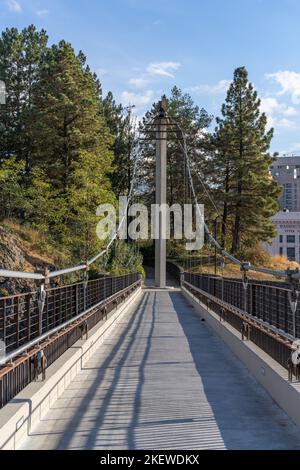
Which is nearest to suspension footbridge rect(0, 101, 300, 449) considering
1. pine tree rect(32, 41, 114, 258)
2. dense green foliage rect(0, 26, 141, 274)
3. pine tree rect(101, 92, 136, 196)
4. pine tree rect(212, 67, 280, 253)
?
dense green foliage rect(0, 26, 141, 274)

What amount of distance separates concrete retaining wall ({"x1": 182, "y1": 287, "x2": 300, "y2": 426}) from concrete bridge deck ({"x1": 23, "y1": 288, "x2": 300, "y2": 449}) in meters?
0.10

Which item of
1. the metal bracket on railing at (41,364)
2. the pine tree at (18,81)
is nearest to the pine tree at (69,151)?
the pine tree at (18,81)

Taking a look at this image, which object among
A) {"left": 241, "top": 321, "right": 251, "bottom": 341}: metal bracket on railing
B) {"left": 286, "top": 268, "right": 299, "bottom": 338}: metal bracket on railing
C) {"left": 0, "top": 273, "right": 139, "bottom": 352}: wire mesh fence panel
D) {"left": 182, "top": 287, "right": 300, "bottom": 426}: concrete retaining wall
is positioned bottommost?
{"left": 182, "top": 287, "right": 300, "bottom": 426}: concrete retaining wall

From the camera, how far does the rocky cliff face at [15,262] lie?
21891 mm

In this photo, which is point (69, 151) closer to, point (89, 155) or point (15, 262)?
point (89, 155)

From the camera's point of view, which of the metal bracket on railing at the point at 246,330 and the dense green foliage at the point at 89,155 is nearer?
the metal bracket on railing at the point at 246,330

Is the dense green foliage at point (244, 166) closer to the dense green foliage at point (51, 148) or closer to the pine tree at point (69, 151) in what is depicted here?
the dense green foliage at point (51, 148)

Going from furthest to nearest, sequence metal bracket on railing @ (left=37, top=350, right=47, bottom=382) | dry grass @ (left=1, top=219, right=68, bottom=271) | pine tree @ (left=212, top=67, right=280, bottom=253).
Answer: pine tree @ (left=212, top=67, right=280, bottom=253) < dry grass @ (left=1, top=219, right=68, bottom=271) < metal bracket on railing @ (left=37, top=350, right=47, bottom=382)

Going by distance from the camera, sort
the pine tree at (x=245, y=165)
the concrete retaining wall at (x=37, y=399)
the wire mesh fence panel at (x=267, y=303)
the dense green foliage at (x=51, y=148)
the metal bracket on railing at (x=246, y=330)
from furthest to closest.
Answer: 1. the pine tree at (x=245, y=165)
2. the dense green foliage at (x=51, y=148)
3. the metal bracket on railing at (x=246, y=330)
4. the wire mesh fence panel at (x=267, y=303)
5. the concrete retaining wall at (x=37, y=399)

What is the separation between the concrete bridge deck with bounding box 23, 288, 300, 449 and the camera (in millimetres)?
4688

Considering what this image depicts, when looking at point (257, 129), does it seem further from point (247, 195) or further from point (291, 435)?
point (291, 435)

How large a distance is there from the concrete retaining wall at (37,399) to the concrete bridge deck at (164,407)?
9cm

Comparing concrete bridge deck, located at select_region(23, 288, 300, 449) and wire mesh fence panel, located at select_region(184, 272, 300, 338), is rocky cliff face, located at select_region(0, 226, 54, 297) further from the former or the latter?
concrete bridge deck, located at select_region(23, 288, 300, 449)

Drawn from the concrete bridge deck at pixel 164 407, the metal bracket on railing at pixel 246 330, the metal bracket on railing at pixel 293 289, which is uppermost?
the metal bracket on railing at pixel 293 289
